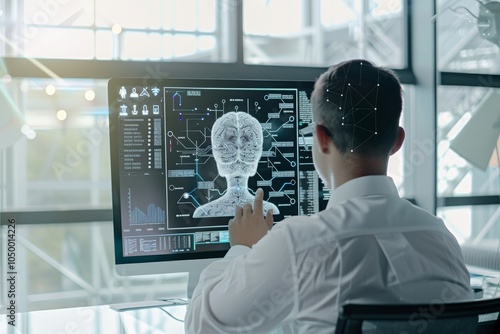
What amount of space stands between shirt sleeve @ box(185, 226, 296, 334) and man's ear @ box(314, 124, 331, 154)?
216 millimetres

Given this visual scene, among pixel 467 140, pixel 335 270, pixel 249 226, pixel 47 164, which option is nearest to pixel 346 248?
pixel 335 270

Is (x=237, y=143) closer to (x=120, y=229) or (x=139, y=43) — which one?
(x=120, y=229)

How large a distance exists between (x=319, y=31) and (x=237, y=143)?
20.2 feet

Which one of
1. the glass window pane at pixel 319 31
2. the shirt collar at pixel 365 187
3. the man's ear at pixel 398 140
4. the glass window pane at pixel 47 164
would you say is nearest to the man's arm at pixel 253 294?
the shirt collar at pixel 365 187

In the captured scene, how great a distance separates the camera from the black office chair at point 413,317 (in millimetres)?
816

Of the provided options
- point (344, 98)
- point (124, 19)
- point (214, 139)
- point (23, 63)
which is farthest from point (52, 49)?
point (344, 98)

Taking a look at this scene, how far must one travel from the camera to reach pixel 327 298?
1.00 meters

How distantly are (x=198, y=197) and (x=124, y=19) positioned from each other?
261 centimetres

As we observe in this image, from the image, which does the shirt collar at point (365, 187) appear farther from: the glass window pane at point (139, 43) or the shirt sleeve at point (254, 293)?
the glass window pane at point (139, 43)

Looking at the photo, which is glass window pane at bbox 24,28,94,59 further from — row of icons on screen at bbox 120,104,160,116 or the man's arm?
the man's arm

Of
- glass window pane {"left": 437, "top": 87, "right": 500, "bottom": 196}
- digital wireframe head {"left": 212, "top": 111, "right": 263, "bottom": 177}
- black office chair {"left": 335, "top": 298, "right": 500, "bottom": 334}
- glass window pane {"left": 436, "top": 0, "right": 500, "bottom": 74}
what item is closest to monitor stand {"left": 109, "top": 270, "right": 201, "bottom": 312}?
digital wireframe head {"left": 212, "top": 111, "right": 263, "bottom": 177}

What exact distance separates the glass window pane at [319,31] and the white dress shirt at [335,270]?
128 inches

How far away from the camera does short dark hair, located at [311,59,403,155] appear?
1128 mm

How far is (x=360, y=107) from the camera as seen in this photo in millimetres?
1135
